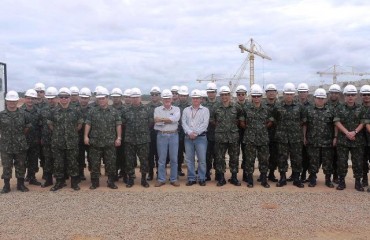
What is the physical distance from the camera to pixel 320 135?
27.2 ft

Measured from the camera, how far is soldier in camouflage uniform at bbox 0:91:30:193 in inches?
317

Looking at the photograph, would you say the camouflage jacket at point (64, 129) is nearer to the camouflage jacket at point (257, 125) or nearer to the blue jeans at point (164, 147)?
the blue jeans at point (164, 147)

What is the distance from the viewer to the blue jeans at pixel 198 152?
8602 mm

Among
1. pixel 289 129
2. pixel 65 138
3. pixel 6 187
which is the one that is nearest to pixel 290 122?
pixel 289 129

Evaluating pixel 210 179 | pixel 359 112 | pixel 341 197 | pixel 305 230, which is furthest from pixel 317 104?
pixel 305 230

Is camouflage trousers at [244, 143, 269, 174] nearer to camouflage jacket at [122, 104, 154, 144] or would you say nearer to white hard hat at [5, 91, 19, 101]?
camouflage jacket at [122, 104, 154, 144]

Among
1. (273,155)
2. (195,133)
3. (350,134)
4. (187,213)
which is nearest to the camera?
(187,213)

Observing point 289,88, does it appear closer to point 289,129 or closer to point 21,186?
point 289,129

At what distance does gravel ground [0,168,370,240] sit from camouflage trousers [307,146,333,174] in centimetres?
41

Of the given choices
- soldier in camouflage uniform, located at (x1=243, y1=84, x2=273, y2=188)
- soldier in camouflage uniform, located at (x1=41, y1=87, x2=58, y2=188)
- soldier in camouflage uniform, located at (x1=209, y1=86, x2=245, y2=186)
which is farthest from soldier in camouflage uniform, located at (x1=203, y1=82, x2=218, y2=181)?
soldier in camouflage uniform, located at (x1=41, y1=87, x2=58, y2=188)

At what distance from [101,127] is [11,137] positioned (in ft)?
5.82

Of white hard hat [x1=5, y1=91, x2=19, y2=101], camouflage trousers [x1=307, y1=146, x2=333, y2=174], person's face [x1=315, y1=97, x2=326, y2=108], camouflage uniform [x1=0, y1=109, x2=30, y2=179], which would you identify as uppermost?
white hard hat [x1=5, y1=91, x2=19, y2=101]

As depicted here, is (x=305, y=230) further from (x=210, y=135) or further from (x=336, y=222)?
(x=210, y=135)

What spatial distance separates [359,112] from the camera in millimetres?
7984
